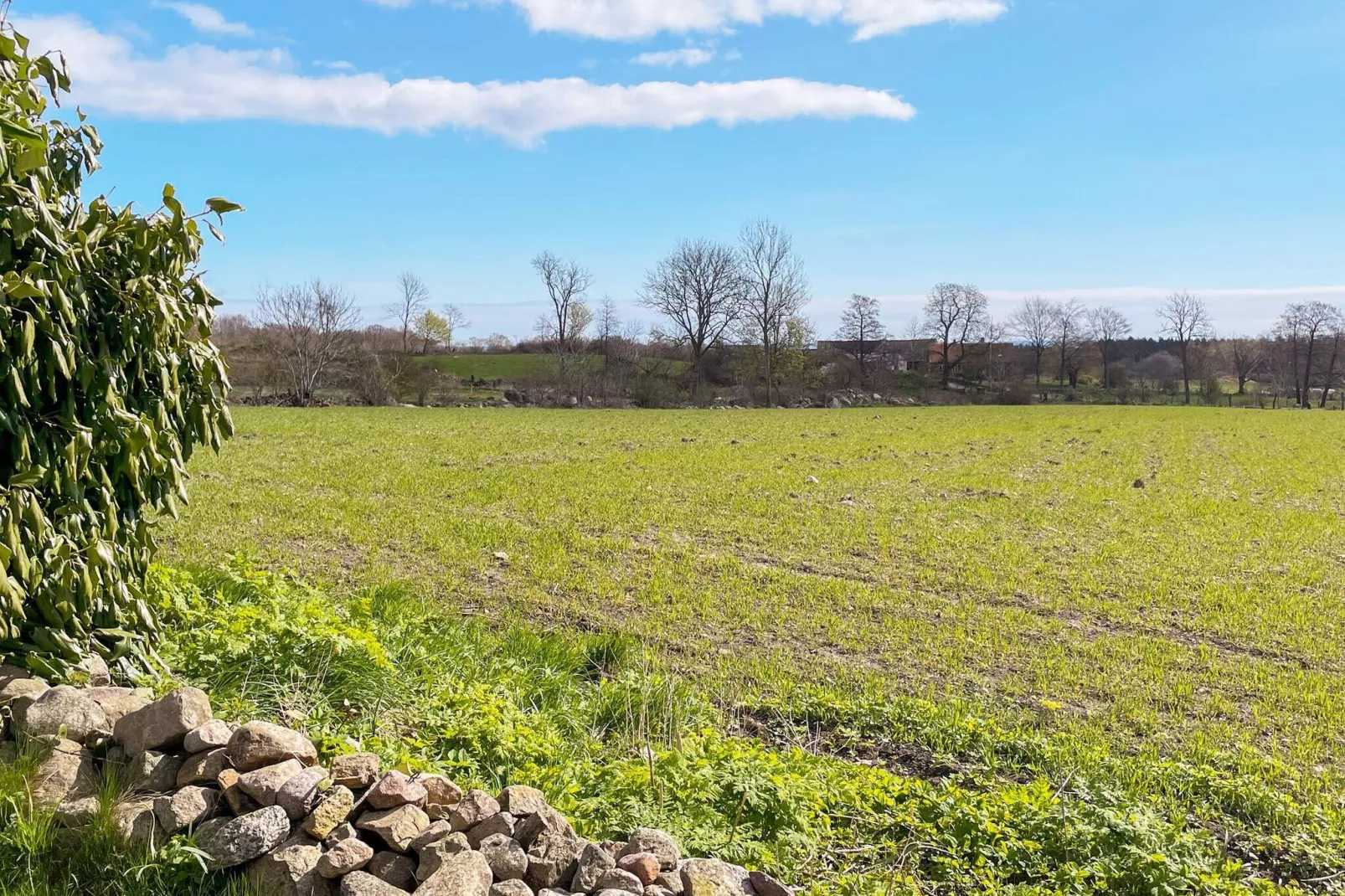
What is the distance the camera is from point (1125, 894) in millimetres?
2875

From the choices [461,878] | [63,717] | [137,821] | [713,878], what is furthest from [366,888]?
[63,717]

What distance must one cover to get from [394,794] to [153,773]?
851 millimetres

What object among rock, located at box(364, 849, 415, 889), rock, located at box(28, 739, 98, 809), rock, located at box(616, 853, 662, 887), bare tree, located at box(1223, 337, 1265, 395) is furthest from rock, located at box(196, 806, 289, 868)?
bare tree, located at box(1223, 337, 1265, 395)

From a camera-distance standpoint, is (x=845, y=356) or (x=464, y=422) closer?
(x=464, y=422)

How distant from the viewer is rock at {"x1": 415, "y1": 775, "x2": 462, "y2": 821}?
2543mm

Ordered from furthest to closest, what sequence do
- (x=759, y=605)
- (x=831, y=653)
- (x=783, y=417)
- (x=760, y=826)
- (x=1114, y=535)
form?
(x=783, y=417)
(x=1114, y=535)
(x=759, y=605)
(x=831, y=653)
(x=760, y=826)

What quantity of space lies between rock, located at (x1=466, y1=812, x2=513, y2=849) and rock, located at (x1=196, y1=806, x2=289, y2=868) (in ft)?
1.77

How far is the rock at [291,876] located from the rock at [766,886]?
1.24 metres

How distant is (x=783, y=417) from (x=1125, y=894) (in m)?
35.2

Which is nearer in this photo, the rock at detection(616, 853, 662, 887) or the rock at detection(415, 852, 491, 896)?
the rock at detection(415, 852, 491, 896)

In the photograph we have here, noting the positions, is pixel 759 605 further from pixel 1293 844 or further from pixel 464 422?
pixel 464 422

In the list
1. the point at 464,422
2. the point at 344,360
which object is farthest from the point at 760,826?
the point at 344,360

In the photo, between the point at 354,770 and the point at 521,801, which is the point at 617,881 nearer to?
the point at 521,801

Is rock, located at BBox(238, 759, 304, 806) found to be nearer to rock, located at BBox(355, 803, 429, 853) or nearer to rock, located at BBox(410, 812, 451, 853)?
rock, located at BBox(355, 803, 429, 853)
